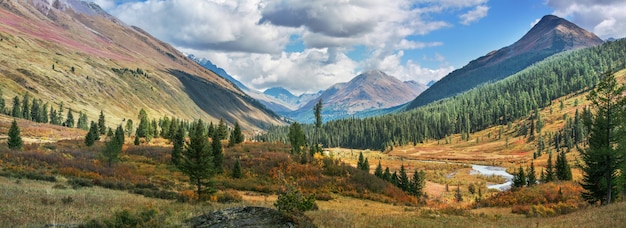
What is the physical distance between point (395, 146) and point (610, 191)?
535 feet

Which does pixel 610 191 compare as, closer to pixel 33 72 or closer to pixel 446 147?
pixel 446 147

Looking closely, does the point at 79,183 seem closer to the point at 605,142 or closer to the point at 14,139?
the point at 14,139

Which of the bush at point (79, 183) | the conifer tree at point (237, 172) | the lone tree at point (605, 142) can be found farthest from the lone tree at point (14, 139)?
the lone tree at point (605, 142)

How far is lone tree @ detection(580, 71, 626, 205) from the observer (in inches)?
1197

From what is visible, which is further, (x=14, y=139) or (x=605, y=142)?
(x=14, y=139)

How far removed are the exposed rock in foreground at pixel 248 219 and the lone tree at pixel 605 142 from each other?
2921cm

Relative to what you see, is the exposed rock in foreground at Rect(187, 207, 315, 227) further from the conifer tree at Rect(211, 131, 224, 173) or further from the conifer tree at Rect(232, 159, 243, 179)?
the conifer tree at Rect(211, 131, 224, 173)

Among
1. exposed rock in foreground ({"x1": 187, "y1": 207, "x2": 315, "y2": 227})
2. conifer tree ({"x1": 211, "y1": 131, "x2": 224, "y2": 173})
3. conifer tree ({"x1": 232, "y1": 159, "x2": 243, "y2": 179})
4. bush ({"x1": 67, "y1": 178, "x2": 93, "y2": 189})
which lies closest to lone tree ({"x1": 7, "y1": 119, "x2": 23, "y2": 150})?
conifer tree ({"x1": 211, "y1": 131, "x2": 224, "y2": 173})

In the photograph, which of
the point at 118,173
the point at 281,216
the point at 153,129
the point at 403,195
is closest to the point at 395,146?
the point at 153,129

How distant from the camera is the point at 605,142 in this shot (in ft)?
102

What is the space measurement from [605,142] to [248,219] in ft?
106

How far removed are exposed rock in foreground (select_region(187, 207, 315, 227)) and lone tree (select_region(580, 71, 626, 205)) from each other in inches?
1150

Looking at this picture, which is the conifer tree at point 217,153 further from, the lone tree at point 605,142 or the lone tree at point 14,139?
the lone tree at point 605,142

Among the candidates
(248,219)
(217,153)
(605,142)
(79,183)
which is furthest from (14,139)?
(605,142)
